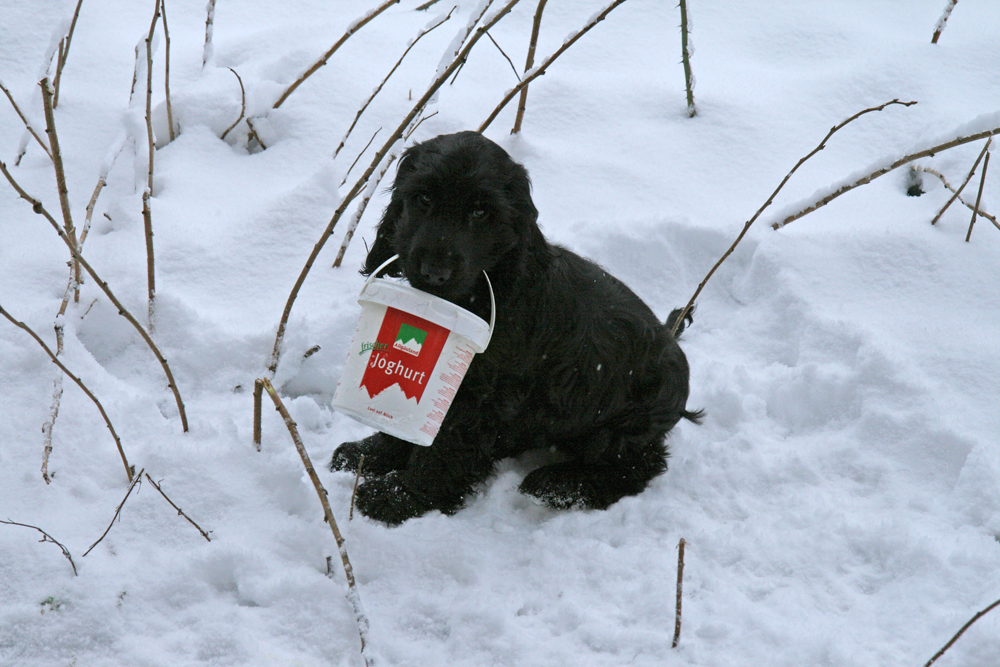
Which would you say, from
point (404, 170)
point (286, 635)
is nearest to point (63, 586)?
point (286, 635)

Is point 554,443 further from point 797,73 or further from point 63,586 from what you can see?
point 797,73

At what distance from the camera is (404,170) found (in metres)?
2.16

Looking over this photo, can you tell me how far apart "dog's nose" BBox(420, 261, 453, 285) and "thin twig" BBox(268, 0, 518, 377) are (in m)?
0.55

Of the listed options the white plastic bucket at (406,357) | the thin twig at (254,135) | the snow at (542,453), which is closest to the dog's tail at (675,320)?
the snow at (542,453)

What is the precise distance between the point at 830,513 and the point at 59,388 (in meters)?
2.57

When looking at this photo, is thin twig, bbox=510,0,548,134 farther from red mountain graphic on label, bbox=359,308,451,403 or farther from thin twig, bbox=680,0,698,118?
red mountain graphic on label, bbox=359,308,451,403

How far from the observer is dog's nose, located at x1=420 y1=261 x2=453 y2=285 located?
1864 mm

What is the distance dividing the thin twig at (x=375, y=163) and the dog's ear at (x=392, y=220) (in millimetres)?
144

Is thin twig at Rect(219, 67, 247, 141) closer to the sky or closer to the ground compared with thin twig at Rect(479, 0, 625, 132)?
closer to the ground

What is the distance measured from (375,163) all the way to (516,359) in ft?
2.77

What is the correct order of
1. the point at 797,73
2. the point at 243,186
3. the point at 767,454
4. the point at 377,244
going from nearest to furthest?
1. the point at 377,244
2. the point at 767,454
3. the point at 243,186
4. the point at 797,73

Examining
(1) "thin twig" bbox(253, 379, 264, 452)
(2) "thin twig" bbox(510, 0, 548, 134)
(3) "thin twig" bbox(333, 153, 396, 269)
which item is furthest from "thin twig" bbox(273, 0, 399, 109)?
(1) "thin twig" bbox(253, 379, 264, 452)

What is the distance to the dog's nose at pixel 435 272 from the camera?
1.86 m

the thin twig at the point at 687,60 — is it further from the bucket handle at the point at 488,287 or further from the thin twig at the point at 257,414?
the thin twig at the point at 257,414
